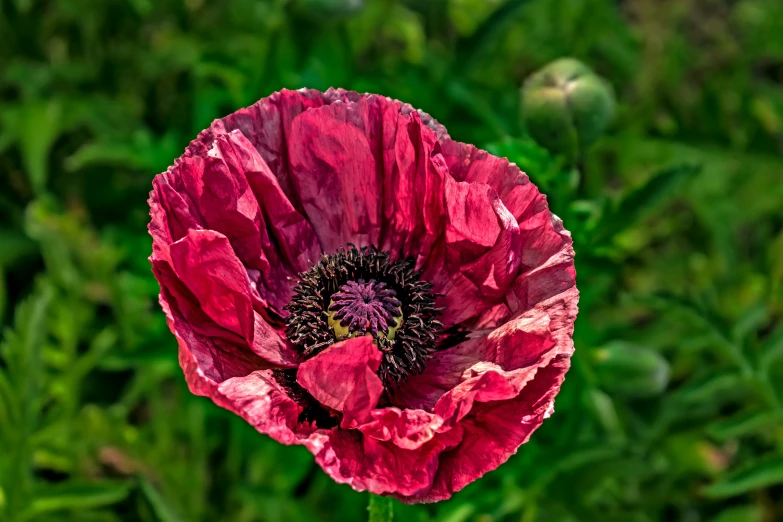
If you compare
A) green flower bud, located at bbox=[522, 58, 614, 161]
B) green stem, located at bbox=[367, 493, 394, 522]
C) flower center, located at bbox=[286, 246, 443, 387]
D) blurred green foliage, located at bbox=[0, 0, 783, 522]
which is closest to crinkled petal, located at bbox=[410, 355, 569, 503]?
green stem, located at bbox=[367, 493, 394, 522]

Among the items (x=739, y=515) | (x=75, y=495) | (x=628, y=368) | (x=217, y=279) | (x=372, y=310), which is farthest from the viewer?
(x=739, y=515)

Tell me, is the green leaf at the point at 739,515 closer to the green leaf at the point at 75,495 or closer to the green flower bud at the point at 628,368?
the green flower bud at the point at 628,368

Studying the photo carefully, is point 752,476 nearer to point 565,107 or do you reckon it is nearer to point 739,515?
point 739,515

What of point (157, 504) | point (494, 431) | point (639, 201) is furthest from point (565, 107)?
point (157, 504)

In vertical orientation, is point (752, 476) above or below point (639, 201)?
below

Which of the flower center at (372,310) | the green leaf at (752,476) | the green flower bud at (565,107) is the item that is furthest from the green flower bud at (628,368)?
the flower center at (372,310)

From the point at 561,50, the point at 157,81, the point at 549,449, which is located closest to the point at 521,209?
the point at 549,449

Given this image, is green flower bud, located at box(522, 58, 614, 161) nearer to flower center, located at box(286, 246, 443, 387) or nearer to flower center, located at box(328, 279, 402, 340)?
flower center, located at box(286, 246, 443, 387)
